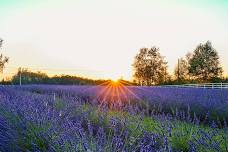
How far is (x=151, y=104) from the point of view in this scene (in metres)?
9.38

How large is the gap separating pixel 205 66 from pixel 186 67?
10.8 ft

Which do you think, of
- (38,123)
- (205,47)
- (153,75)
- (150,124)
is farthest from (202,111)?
(205,47)

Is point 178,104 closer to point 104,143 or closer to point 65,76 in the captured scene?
point 104,143

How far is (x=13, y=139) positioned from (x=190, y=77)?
53.0 meters

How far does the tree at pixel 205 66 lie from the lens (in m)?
54.8

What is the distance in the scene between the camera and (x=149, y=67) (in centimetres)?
5644

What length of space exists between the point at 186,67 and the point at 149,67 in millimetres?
5064

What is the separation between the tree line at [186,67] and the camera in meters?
54.8

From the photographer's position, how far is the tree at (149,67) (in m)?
55.2

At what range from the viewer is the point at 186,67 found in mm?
58062

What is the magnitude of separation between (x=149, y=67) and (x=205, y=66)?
266 inches

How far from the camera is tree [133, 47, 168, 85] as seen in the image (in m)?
Result: 55.2

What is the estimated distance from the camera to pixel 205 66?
55.3 m

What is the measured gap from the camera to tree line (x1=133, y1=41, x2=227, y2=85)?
180 ft
